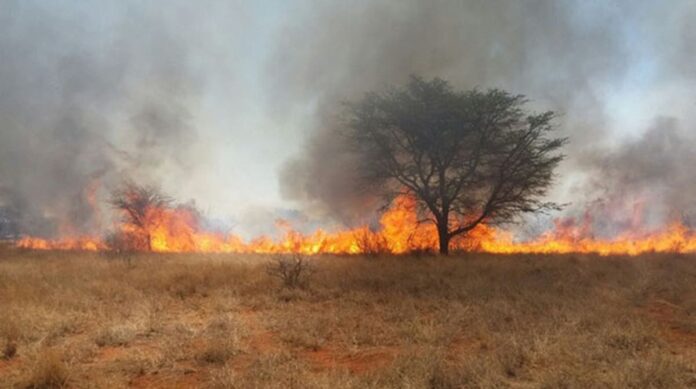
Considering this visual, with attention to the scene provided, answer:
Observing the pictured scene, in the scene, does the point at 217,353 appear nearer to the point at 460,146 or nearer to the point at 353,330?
the point at 353,330

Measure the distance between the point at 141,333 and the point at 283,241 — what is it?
2037 cm

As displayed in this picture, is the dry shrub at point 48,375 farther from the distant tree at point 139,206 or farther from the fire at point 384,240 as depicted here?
the distant tree at point 139,206

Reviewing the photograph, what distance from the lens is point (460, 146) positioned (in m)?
21.8

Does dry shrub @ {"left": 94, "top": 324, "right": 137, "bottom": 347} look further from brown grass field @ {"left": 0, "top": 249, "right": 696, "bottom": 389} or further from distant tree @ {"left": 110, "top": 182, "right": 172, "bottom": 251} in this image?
distant tree @ {"left": 110, "top": 182, "right": 172, "bottom": 251}

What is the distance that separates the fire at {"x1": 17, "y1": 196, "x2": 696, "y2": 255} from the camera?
23.9m

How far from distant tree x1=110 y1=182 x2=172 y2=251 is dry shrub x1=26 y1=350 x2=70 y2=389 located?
23.5 m

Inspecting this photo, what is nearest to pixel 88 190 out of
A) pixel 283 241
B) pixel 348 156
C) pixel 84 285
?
pixel 283 241

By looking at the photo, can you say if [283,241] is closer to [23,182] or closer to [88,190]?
[88,190]

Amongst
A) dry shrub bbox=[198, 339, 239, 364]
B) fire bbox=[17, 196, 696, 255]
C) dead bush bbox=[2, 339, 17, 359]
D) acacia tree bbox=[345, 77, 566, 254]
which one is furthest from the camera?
fire bbox=[17, 196, 696, 255]

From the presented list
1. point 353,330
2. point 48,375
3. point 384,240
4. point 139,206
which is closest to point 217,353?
point 48,375

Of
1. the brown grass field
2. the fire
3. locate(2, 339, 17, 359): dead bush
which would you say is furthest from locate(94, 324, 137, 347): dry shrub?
the fire

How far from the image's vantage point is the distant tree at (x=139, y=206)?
92.2ft

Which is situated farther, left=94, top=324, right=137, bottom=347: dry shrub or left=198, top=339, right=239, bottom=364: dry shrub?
left=94, top=324, right=137, bottom=347: dry shrub

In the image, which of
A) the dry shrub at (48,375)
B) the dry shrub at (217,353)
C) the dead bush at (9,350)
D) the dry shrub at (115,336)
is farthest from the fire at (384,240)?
the dry shrub at (48,375)
